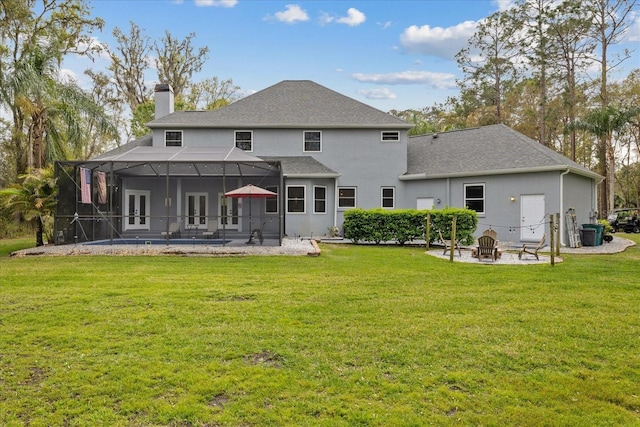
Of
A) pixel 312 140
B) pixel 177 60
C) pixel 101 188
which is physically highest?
pixel 177 60

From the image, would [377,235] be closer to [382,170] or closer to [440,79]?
Answer: [382,170]

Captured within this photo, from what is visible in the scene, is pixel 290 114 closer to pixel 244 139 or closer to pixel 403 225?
pixel 244 139

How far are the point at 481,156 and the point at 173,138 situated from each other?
14019 millimetres

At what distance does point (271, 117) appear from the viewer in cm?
1919

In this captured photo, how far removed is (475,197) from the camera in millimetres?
16750

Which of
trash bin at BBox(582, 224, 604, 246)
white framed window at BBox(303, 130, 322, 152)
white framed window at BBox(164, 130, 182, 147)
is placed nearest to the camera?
trash bin at BBox(582, 224, 604, 246)

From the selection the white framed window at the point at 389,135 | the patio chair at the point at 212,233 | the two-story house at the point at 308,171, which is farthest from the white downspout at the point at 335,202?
the patio chair at the point at 212,233

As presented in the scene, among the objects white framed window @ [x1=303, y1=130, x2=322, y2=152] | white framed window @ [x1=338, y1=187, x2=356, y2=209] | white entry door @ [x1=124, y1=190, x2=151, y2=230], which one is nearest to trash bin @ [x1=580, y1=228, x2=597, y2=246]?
white framed window @ [x1=338, y1=187, x2=356, y2=209]

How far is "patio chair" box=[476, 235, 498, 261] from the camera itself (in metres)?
10.6

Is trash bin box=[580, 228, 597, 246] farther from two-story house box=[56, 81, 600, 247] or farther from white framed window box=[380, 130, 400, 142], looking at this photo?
white framed window box=[380, 130, 400, 142]

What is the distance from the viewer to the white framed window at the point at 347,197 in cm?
1884

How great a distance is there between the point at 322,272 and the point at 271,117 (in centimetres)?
1214

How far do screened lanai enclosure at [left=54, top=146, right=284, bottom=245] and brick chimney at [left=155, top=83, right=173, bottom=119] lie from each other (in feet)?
13.4

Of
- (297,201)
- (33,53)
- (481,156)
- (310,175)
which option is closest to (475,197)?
(481,156)
